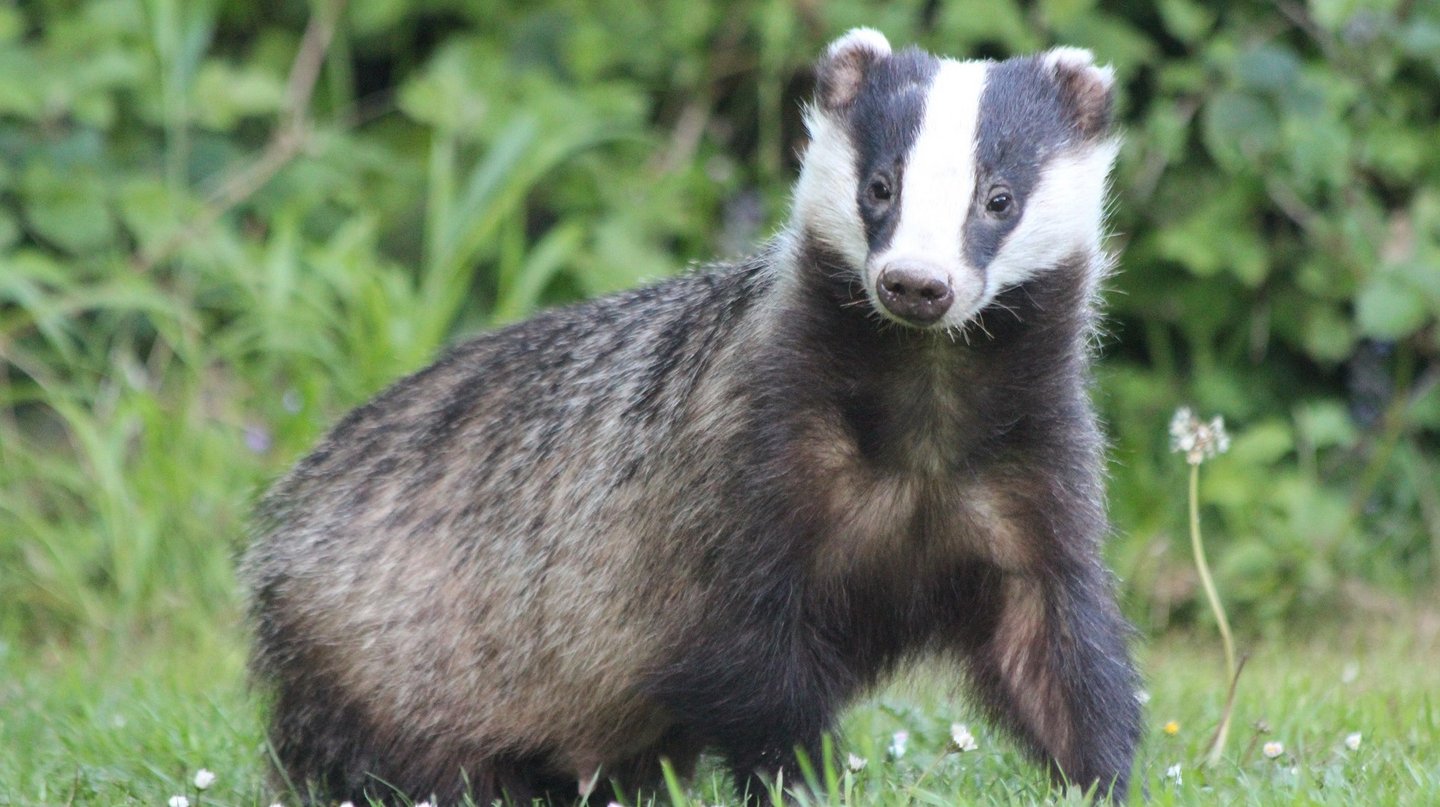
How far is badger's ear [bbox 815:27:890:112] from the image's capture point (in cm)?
336

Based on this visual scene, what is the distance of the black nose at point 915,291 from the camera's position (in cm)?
288

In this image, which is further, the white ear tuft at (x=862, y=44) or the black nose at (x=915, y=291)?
the white ear tuft at (x=862, y=44)

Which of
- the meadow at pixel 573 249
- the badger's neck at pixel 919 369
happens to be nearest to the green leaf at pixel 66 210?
the meadow at pixel 573 249

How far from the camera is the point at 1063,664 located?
3.26m

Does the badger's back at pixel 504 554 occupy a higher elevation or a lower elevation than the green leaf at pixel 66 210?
higher

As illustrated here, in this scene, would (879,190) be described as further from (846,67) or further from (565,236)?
(565,236)

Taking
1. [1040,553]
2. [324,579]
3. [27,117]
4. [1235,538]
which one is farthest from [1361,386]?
[27,117]

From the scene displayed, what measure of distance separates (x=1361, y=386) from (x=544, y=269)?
2628 mm

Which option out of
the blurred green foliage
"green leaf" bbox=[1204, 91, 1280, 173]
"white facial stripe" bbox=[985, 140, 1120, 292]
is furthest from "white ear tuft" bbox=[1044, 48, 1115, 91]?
"green leaf" bbox=[1204, 91, 1280, 173]

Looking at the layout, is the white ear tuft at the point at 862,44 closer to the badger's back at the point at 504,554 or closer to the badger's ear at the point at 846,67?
the badger's ear at the point at 846,67

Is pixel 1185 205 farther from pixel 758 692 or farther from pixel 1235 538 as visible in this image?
pixel 758 692

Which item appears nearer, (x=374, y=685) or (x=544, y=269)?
(x=374, y=685)

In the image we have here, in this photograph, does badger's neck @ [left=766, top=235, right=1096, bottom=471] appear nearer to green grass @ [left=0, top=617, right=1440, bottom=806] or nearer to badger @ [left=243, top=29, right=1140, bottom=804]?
badger @ [left=243, top=29, right=1140, bottom=804]

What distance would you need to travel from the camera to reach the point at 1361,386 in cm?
600
